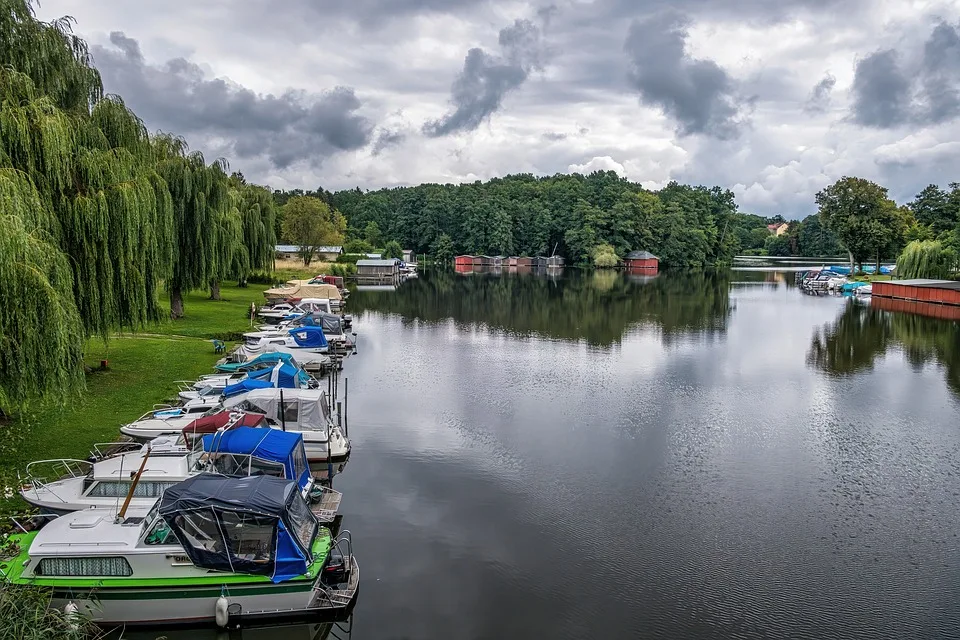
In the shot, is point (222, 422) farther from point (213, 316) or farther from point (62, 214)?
point (213, 316)

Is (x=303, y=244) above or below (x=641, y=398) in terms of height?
above

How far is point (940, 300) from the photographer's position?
72.1 m

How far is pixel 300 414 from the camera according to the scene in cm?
2341

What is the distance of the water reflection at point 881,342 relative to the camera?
41.2 meters

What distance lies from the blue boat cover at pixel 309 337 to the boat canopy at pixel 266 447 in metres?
20.8

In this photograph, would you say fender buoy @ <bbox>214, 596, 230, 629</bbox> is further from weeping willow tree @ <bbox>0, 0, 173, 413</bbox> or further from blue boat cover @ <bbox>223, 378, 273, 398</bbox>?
blue boat cover @ <bbox>223, 378, 273, 398</bbox>

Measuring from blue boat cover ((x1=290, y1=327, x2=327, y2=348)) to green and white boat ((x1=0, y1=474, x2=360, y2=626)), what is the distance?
25.0 m

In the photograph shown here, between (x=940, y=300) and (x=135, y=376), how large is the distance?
7609cm


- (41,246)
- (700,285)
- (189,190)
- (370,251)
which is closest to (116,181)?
(41,246)

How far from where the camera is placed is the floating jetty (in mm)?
70412

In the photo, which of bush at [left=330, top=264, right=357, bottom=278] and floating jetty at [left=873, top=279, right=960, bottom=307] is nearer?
floating jetty at [left=873, top=279, right=960, bottom=307]

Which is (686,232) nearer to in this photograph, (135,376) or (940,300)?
(940,300)

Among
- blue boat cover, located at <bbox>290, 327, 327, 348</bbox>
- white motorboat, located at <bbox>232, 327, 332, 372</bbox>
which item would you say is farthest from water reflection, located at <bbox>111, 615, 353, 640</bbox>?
blue boat cover, located at <bbox>290, 327, 327, 348</bbox>

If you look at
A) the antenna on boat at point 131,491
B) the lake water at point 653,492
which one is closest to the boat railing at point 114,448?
the antenna on boat at point 131,491
